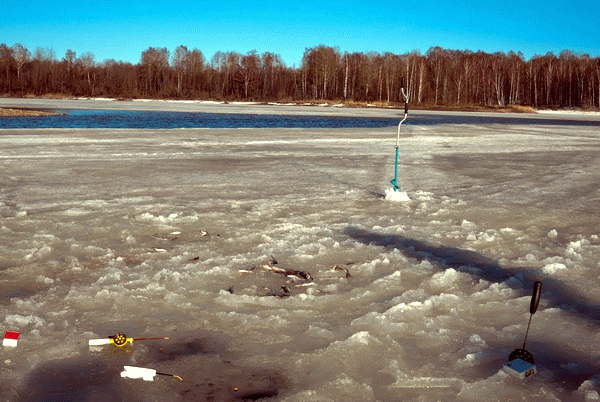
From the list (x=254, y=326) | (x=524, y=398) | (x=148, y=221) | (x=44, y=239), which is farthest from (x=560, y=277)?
(x=44, y=239)

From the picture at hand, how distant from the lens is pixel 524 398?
8.72 ft

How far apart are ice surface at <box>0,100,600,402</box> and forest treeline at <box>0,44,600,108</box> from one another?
62912 mm

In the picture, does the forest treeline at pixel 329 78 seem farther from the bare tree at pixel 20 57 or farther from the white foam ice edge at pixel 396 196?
the white foam ice edge at pixel 396 196

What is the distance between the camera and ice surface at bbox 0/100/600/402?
2822 mm

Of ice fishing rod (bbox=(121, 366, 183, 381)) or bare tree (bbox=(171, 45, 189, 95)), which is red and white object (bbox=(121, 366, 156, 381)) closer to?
ice fishing rod (bbox=(121, 366, 183, 381))

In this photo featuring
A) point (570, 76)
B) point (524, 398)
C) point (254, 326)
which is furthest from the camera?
point (570, 76)

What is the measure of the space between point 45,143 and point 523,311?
14.0 meters

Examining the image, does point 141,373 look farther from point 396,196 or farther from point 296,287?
point 396,196

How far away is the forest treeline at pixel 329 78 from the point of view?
75000 millimetres

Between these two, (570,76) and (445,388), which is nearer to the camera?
(445,388)

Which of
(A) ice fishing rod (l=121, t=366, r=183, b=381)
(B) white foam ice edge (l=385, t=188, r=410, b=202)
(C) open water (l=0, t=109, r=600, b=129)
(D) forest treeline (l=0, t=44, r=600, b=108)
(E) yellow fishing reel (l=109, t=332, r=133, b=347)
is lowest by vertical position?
(A) ice fishing rod (l=121, t=366, r=183, b=381)

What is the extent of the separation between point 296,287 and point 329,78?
78.9 m

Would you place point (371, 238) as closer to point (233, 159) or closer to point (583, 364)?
point (583, 364)

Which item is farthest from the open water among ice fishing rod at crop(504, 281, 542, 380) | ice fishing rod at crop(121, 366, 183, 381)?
ice fishing rod at crop(504, 281, 542, 380)
